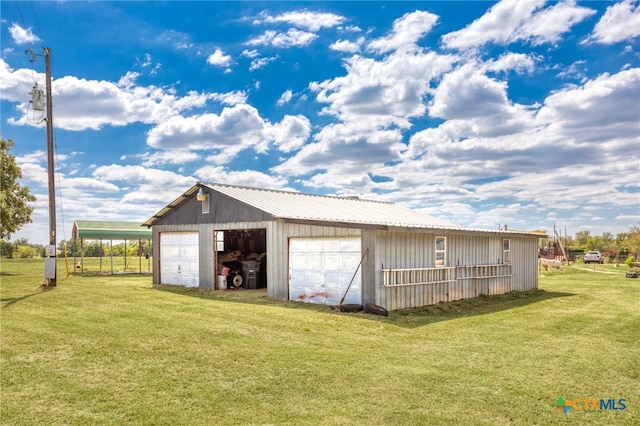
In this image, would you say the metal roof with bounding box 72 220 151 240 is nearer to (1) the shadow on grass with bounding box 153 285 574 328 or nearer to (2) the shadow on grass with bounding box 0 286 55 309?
(1) the shadow on grass with bounding box 153 285 574 328

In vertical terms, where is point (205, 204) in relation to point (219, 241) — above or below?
above

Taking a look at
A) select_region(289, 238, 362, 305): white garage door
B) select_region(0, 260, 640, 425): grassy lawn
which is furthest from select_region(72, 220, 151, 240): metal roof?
select_region(289, 238, 362, 305): white garage door

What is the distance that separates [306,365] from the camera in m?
8.26

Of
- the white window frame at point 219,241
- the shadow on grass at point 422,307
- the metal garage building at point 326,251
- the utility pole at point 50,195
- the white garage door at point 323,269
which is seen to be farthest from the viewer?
the white window frame at point 219,241

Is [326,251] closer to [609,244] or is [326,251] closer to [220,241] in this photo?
[220,241]

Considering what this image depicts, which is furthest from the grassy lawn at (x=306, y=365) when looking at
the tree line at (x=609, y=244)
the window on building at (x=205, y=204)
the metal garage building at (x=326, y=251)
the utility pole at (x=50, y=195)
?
the tree line at (x=609, y=244)

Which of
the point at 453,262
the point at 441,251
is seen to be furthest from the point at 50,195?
the point at 453,262

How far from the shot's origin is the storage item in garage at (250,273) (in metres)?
21.5

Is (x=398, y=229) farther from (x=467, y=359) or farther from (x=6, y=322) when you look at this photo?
(x=6, y=322)

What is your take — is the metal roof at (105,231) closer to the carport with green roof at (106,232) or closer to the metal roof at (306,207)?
the carport with green roof at (106,232)

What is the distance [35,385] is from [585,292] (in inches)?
838

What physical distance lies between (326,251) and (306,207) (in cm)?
483

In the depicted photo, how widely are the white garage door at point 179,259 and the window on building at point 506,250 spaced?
42.2 feet

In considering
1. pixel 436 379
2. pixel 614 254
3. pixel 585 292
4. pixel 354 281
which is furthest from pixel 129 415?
pixel 614 254
